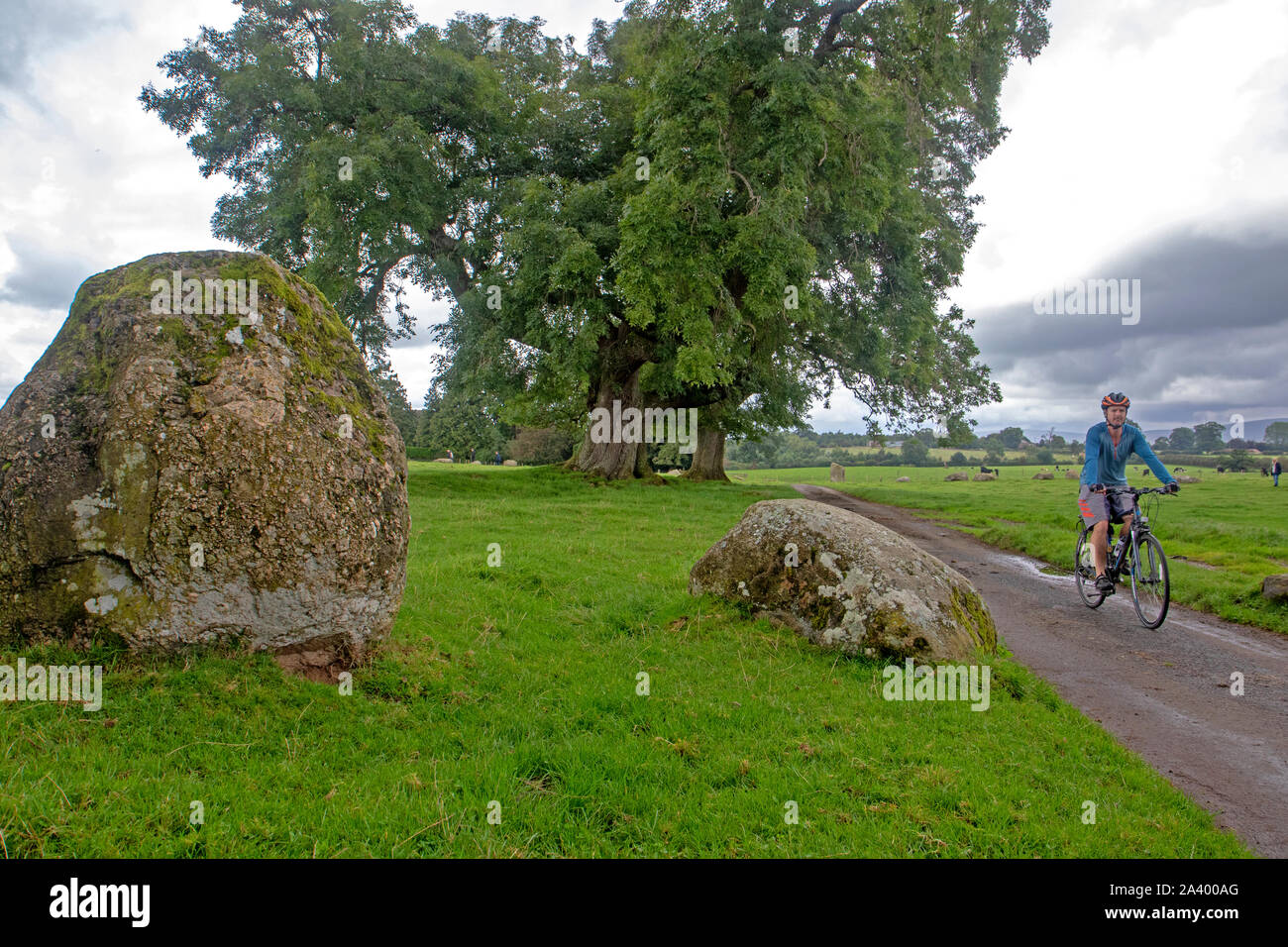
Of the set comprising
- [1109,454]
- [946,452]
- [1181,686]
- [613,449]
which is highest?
[946,452]

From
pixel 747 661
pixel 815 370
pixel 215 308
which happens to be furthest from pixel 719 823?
pixel 815 370

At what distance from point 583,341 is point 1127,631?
17799mm

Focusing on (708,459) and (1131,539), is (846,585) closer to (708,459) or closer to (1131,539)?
(1131,539)

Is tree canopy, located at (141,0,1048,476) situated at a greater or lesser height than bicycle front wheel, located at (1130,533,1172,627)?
greater

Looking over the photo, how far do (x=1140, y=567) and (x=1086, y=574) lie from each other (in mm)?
1321

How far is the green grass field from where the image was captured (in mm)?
3873

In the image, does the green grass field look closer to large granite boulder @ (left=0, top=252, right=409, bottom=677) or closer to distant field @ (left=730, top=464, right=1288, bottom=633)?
large granite boulder @ (left=0, top=252, right=409, bottom=677)

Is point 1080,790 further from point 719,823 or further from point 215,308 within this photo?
point 215,308

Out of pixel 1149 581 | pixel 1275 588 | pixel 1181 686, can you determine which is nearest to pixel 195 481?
pixel 1181 686

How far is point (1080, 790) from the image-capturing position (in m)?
4.79

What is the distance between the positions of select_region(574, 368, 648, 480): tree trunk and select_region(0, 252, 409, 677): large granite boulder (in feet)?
78.7

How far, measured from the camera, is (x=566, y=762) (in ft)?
15.8

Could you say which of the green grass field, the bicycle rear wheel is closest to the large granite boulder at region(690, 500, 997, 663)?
the green grass field

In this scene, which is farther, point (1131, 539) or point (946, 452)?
point (946, 452)
